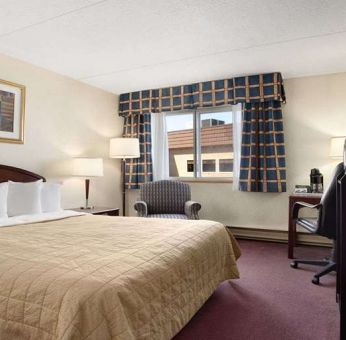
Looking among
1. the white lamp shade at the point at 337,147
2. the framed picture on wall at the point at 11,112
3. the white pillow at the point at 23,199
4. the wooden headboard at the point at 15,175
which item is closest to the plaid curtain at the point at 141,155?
the wooden headboard at the point at 15,175

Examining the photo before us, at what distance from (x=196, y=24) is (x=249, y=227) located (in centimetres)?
277

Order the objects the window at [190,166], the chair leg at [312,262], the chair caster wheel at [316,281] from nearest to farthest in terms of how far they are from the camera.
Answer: the chair caster wheel at [316,281]
the chair leg at [312,262]
the window at [190,166]

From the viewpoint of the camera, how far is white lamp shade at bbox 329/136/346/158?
349 centimetres

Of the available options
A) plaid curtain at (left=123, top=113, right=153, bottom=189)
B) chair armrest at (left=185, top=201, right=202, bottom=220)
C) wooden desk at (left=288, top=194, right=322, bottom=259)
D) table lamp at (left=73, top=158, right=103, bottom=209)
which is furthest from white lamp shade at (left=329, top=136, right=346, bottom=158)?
table lamp at (left=73, top=158, right=103, bottom=209)

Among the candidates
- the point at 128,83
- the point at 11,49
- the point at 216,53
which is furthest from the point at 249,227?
the point at 11,49

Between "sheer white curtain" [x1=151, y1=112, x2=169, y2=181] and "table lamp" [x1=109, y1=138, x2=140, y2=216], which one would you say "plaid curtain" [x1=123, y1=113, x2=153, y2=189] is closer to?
"sheer white curtain" [x1=151, y1=112, x2=169, y2=181]

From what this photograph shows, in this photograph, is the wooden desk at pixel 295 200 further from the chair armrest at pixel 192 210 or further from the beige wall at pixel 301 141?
the chair armrest at pixel 192 210

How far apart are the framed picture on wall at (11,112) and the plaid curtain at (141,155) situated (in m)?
1.80

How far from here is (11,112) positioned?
3305 millimetres

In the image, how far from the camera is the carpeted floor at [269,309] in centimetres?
182

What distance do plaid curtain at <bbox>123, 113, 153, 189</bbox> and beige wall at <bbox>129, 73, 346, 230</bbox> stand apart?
4.12 ft

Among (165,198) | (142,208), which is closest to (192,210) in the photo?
(165,198)

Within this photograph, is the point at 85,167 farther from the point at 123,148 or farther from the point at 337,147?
the point at 337,147

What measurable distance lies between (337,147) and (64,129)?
3.38m
